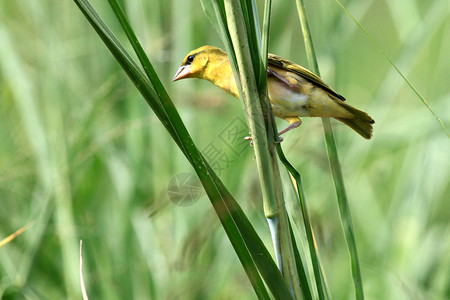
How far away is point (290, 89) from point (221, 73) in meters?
0.12

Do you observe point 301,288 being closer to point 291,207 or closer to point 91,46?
point 291,207

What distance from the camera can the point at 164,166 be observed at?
1.52 metres

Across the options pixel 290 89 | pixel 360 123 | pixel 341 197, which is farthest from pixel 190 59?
pixel 341 197

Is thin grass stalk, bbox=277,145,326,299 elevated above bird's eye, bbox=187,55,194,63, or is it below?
below

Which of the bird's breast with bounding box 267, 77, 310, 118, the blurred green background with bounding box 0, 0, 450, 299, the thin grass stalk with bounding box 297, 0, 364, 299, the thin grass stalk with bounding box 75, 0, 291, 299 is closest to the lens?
the thin grass stalk with bounding box 75, 0, 291, 299

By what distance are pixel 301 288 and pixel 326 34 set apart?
39.7 inches

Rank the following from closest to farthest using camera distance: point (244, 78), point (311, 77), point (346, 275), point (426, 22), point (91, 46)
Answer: point (244, 78), point (311, 77), point (346, 275), point (426, 22), point (91, 46)

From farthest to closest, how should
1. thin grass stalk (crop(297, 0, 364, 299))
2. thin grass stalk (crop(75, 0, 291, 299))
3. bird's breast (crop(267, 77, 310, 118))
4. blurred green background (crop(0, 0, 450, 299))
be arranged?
blurred green background (crop(0, 0, 450, 299)), bird's breast (crop(267, 77, 310, 118)), thin grass stalk (crop(297, 0, 364, 299)), thin grass stalk (crop(75, 0, 291, 299))

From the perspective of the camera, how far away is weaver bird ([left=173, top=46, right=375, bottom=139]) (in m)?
0.98

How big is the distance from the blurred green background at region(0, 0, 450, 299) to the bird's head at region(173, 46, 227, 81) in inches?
9.1

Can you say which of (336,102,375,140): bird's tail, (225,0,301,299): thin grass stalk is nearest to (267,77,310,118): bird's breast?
(336,102,375,140): bird's tail

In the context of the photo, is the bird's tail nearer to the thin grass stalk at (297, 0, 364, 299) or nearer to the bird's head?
the bird's head

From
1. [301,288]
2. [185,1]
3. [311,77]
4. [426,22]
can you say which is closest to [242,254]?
[301,288]

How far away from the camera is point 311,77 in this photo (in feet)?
3.26
